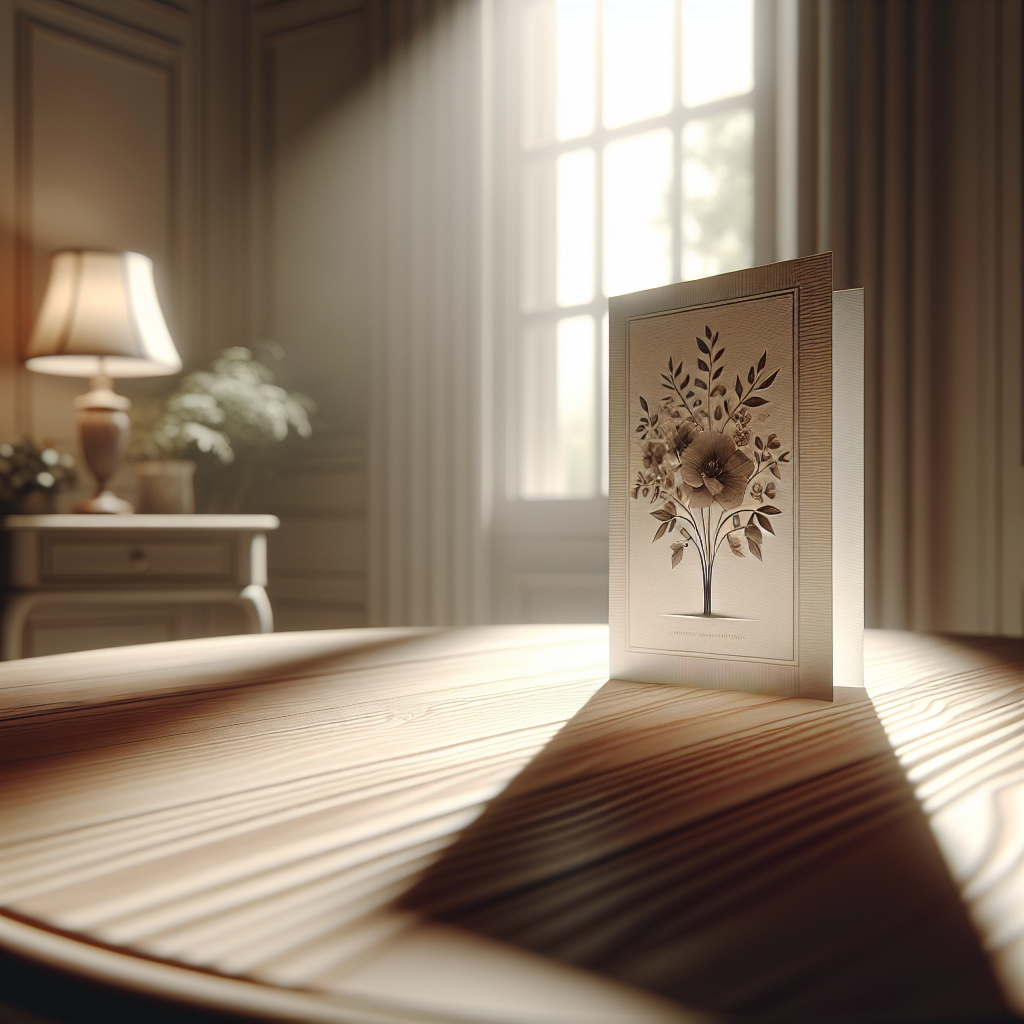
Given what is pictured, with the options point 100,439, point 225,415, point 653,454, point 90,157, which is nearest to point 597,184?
point 225,415

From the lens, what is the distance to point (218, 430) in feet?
7.38

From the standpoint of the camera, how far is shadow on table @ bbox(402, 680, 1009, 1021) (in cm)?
19

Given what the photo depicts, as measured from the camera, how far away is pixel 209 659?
67cm

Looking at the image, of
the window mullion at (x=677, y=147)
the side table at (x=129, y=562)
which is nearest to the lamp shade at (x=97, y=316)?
the side table at (x=129, y=562)

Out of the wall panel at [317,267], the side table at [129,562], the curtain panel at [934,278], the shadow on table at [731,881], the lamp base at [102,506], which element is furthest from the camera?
the wall panel at [317,267]

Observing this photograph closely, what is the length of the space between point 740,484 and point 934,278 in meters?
1.36

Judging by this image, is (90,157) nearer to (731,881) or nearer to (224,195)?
(224,195)

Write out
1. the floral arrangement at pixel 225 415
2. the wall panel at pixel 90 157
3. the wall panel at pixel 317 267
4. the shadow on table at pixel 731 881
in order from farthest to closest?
the wall panel at pixel 317 267 → the wall panel at pixel 90 157 → the floral arrangement at pixel 225 415 → the shadow on table at pixel 731 881

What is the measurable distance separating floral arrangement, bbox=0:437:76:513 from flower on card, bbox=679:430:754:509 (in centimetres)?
183

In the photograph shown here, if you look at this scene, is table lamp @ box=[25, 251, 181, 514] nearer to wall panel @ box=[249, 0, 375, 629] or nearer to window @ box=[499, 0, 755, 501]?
wall panel @ box=[249, 0, 375, 629]

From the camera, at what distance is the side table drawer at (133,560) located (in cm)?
181

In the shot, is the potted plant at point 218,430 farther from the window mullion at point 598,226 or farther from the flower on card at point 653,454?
the flower on card at point 653,454

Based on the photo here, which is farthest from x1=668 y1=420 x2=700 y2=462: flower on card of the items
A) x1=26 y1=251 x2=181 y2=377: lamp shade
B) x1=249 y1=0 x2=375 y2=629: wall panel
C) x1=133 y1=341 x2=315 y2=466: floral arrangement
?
x1=249 y1=0 x2=375 y2=629: wall panel

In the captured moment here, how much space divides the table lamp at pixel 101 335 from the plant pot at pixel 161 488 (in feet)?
0.17
